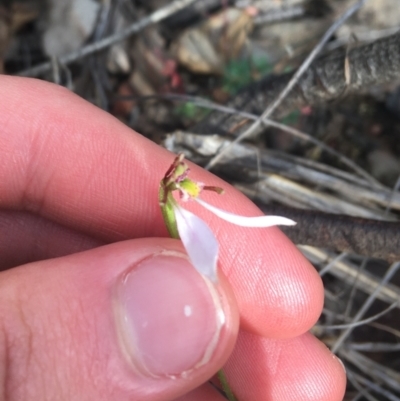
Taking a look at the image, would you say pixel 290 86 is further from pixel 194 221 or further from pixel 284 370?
pixel 284 370

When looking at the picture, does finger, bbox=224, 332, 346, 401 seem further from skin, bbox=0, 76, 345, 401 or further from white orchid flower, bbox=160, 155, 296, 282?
white orchid flower, bbox=160, 155, 296, 282

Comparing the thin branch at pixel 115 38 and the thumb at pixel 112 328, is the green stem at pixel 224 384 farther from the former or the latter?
the thin branch at pixel 115 38

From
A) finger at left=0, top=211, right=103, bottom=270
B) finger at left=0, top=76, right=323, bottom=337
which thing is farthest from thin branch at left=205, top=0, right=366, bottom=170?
finger at left=0, top=211, right=103, bottom=270

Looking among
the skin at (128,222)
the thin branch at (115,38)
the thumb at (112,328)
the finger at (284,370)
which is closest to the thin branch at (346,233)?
the skin at (128,222)

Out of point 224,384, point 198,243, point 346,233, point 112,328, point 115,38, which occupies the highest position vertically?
point 115,38

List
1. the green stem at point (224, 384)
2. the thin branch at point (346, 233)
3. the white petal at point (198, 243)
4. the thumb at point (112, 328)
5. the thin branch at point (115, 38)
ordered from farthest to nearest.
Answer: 1. the thin branch at point (115, 38)
2. the thin branch at point (346, 233)
3. the green stem at point (224, 384)
4. the thumb at point (112, 328)
5. the white petal at point (198, 243)

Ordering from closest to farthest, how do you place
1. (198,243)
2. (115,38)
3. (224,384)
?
(198,243) → (224,384) → (115,38)

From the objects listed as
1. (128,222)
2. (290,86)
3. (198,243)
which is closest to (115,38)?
(290,86)
